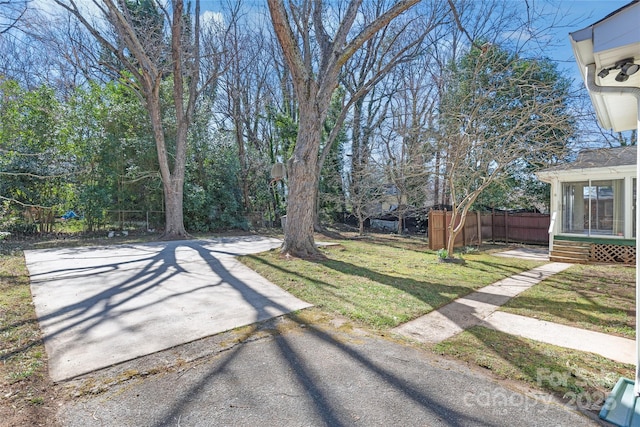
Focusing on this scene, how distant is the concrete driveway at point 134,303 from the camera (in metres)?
2.85

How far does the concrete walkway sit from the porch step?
517 centimetres

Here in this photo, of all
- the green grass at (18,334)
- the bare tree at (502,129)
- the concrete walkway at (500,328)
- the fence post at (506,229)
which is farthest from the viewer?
the fence post at (506,229)

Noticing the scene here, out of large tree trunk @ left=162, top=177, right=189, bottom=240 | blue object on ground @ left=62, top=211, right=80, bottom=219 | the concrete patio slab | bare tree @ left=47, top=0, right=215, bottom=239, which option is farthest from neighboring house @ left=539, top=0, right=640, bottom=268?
blue object on ground @ left=62, top=211, right=80, bottom=219

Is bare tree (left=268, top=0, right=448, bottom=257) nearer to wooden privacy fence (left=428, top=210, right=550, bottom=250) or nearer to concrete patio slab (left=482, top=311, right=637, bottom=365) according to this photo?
concrete patio slab (left=482, top=311, right=637, bottom=365)

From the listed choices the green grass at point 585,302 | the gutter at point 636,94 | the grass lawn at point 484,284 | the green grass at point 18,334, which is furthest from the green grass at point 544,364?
the green grass at point 18,334

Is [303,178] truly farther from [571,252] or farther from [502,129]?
[571,252]

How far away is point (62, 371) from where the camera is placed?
7.96ft

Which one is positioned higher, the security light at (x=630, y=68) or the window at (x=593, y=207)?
the security light at (x=630, y=68)

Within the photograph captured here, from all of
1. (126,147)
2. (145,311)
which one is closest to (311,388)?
(145,311)

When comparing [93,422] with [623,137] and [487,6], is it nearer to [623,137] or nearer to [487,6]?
[487,6]

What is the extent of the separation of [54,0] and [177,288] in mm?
10743

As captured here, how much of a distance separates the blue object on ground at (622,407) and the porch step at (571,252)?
7.54m

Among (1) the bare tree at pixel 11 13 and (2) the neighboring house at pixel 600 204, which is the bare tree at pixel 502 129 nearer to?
(2) the neighboring house at pixel 600 204

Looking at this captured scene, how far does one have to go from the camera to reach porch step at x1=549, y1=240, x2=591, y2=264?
27.4 ft
